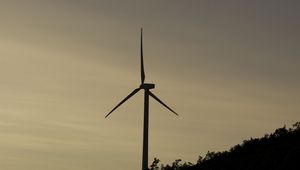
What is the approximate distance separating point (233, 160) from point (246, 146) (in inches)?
334

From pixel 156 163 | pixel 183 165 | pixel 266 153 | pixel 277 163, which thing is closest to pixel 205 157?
pixel 183 165

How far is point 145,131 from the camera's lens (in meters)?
143

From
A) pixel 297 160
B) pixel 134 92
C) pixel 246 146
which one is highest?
pixel 134 92

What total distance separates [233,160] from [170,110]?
838 inches

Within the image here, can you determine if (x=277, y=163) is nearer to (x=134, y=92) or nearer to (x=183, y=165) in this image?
(x=183, y=165)

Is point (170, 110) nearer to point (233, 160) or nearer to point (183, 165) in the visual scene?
point (183, 165)

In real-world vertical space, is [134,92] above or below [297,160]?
above

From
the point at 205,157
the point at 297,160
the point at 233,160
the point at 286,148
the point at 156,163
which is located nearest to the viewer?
the point at 297,160

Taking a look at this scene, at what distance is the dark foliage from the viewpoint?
104000 mm

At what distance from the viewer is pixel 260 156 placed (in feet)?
378

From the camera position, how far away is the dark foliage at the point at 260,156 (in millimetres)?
104000

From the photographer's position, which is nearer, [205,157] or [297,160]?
[297,160]

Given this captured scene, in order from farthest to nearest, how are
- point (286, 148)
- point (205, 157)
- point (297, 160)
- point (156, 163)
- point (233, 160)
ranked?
point (156, 163)
point (205, 157)
point (233, 160)
point (286, 148)
point (297, 160)

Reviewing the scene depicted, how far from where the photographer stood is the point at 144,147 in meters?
143
